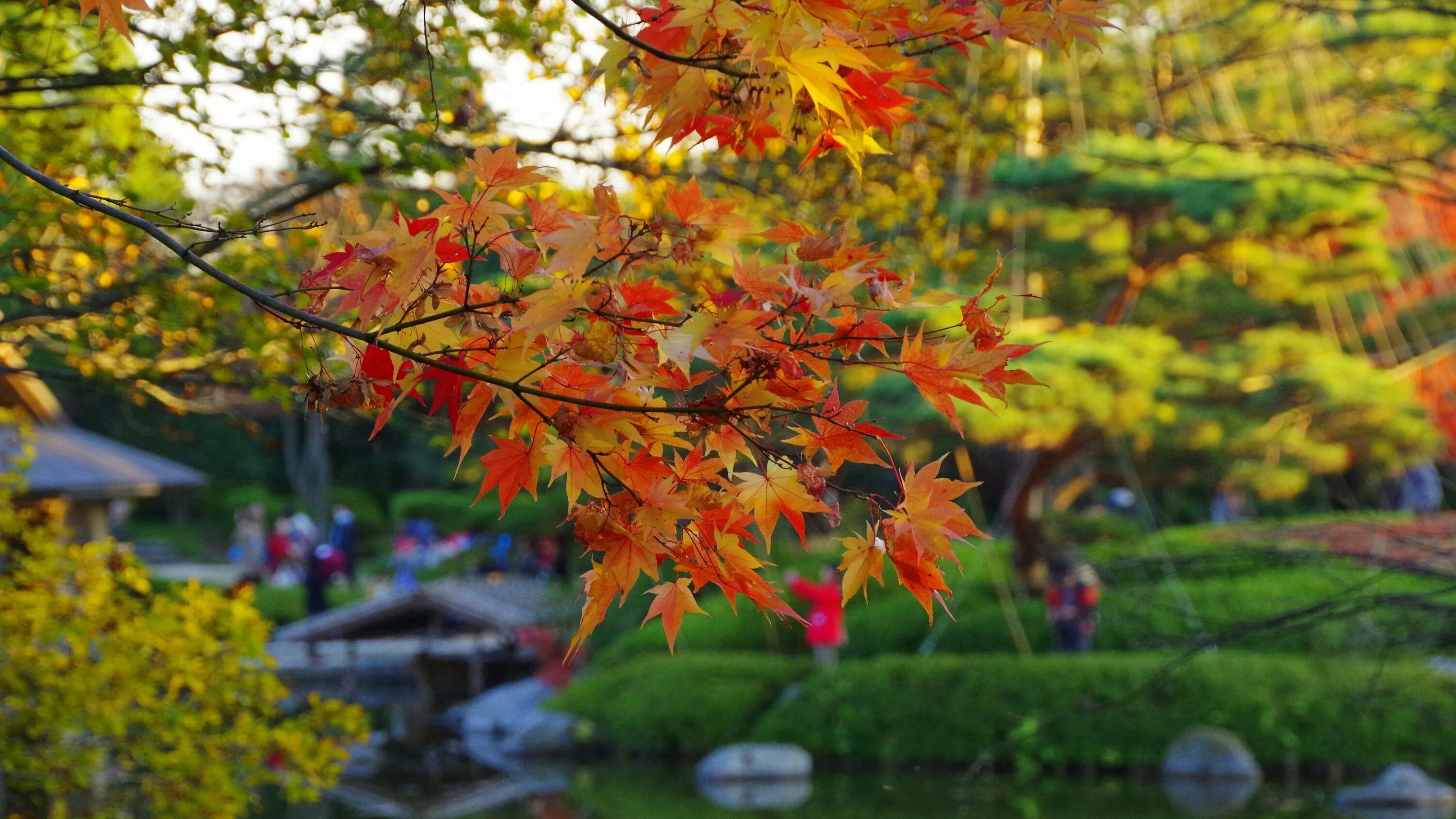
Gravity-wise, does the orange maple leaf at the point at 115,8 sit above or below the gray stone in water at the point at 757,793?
above

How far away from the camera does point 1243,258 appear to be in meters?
12.6

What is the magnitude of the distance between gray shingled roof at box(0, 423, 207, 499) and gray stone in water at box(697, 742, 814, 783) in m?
6.57

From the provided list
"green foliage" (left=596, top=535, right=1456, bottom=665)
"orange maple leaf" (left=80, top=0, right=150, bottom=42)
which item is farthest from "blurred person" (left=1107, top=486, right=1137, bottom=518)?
"orange maple leaf" (left=80, top=0, right=150, bottom=42)

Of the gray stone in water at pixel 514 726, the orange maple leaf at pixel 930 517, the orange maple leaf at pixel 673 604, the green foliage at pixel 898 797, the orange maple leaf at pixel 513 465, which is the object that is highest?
the orange maple leaf at pixel 513 465

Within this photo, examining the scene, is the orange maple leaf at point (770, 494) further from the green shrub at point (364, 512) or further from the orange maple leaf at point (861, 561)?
the green shrub at point (364, 512)

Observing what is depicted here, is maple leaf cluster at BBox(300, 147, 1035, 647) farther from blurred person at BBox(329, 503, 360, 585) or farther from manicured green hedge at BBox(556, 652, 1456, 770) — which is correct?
blurred person at BBox(329, 503, 360, 585)

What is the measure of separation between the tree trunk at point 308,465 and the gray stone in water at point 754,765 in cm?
1555

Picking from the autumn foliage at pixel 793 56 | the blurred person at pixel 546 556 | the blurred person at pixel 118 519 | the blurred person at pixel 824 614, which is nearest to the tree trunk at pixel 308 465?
the blurred person at pixel 118 519

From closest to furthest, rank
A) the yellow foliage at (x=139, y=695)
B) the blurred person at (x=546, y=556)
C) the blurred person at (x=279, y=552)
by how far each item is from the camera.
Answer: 1. the yellow foliage at (x=139, y=695)
2. the blurred person at (x=546, y=556)
3. the blurred person at (x=279, y=552)

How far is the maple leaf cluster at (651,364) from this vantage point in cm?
164

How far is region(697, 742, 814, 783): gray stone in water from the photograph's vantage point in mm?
10695

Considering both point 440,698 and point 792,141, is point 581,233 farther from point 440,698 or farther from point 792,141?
point 440,698

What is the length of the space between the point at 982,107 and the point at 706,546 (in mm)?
6083

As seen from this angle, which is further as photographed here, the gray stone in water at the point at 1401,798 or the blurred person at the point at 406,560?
the blurred person at the point at 406,560
